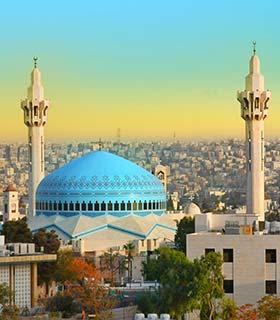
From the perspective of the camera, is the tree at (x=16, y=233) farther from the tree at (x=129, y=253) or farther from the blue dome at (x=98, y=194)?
the blue dome at (x=98, y=194)

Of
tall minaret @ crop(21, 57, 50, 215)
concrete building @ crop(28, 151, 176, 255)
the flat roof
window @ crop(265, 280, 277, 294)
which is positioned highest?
tall minaret @ crop(21, 57, 50, 215)

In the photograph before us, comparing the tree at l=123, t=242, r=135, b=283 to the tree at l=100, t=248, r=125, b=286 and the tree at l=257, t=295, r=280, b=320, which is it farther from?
the tree at l=257, t=295, r=280, b=320

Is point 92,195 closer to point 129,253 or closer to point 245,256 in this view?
point 129,253

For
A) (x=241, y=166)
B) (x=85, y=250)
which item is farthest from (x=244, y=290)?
(x=241, y=166)

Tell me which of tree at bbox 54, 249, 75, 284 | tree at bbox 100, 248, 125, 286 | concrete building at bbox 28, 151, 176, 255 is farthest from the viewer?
concrete building at bbox 28, 151, 176, 255

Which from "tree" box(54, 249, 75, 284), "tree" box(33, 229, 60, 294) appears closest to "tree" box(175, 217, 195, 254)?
"tree" box(33, 229, 60, 294)

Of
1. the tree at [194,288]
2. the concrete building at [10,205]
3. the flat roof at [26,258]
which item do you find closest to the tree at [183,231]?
the flat roof at [26,258]
